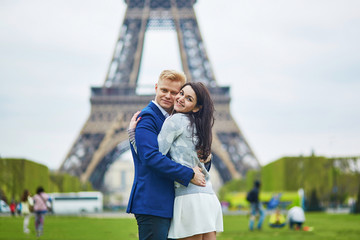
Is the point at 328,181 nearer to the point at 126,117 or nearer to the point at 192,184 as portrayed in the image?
the point at 126,117

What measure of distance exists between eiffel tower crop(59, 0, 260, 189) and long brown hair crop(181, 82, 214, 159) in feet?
108

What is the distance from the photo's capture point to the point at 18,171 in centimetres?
2570

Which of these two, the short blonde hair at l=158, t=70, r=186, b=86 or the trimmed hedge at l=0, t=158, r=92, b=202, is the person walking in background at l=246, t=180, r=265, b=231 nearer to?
the short blonde hair at l=158, t=70, r=186, b=86

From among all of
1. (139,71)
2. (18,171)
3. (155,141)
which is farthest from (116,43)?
(155,141)

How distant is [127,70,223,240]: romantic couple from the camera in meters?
3.24

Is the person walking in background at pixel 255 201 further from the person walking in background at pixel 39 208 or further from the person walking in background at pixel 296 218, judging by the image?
the person walking in background at pixel 39 208

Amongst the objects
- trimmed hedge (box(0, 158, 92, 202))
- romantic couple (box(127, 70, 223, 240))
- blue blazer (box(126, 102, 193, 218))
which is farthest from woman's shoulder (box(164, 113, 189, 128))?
trimmed hedge (box(0, 158, 92, 202))

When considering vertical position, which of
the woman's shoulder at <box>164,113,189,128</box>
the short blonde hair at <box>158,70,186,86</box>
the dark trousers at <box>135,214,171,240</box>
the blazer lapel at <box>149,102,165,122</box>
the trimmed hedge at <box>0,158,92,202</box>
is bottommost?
the dark trousers at <box>135,214,171,240</box>

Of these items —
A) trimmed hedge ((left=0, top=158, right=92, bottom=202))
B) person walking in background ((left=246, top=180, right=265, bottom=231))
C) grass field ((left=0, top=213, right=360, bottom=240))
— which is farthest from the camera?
trimmed hedge ((left=0, top=158, right=92, bottom=202))

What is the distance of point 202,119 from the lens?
3.38 metres

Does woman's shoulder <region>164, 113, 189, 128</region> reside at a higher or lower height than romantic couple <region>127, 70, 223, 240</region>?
higher

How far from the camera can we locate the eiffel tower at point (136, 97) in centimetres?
3731

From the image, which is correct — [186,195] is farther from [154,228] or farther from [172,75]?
[172,75]

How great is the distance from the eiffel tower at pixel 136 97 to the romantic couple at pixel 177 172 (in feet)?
108
